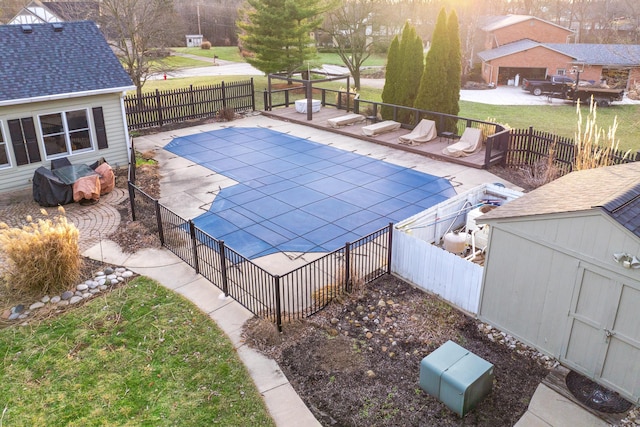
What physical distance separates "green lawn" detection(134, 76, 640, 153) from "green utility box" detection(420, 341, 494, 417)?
2034 cm

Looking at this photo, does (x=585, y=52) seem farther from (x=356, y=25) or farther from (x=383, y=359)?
(x=383, y=359)

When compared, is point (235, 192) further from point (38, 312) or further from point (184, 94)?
point (184, 94)

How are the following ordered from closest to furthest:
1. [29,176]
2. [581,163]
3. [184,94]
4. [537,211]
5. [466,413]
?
[466,413] → [537,211] → [581,163] → [29,176] → [184,94]

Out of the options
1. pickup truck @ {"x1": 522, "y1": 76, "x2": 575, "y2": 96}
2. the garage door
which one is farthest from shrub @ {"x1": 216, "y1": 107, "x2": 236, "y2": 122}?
the garage door

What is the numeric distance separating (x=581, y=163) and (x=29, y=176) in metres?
16.0

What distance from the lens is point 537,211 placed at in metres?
7.80

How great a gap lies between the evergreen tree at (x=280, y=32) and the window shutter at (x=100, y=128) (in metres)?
17.8

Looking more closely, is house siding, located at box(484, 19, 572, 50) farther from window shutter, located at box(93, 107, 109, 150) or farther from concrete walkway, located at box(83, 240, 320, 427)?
concrete walkway, located at box(83, 240, 320, 427)

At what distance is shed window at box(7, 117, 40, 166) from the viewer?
14.3 metres

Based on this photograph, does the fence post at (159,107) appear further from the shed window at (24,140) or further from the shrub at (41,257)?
the shrub at (41,257)

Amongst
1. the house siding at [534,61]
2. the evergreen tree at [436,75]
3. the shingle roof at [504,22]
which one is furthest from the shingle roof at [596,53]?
the evergreen tree at [436,75]

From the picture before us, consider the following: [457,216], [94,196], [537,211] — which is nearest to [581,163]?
[457,216]

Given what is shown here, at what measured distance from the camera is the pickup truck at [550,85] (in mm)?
36500

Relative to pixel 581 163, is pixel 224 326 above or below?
below
